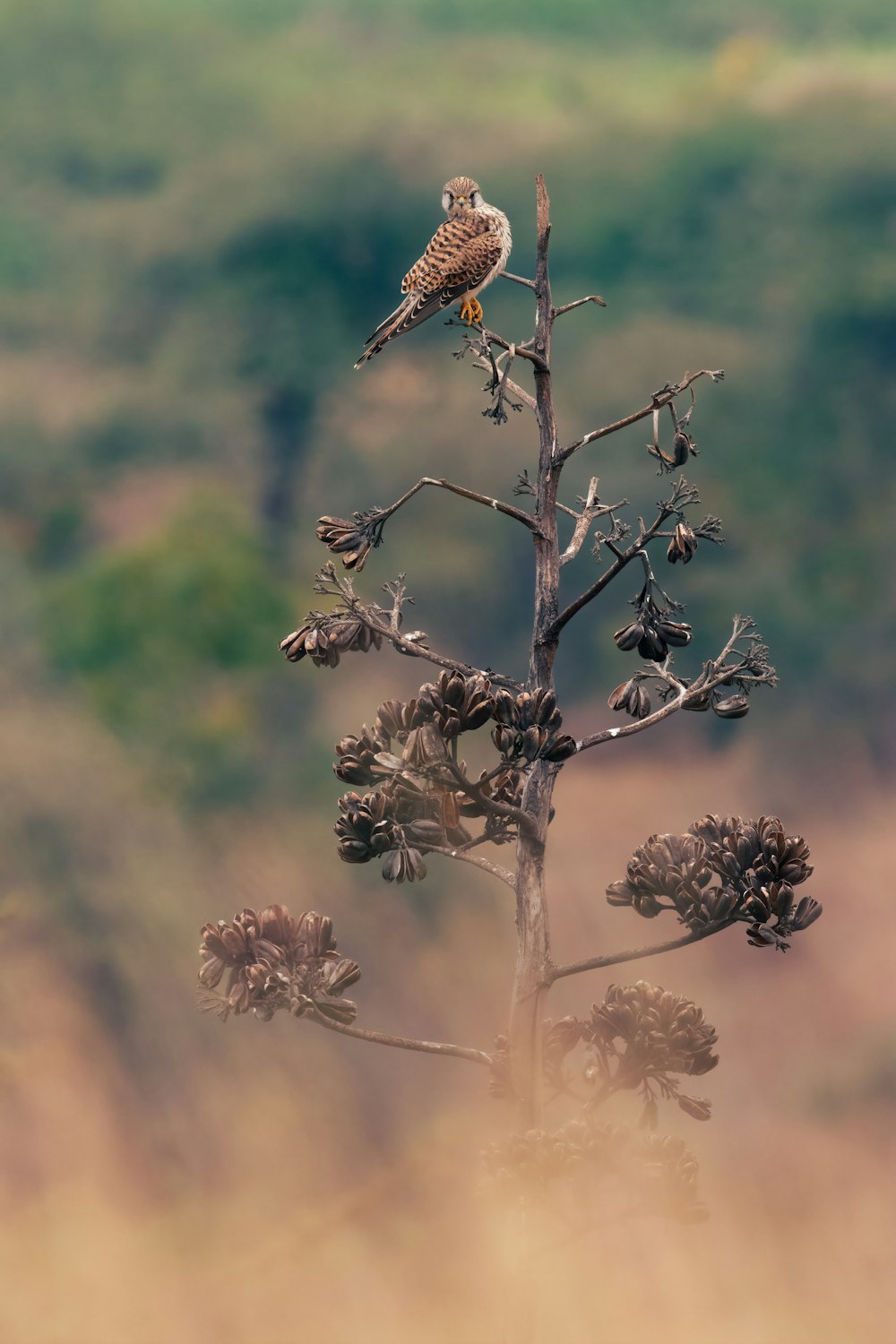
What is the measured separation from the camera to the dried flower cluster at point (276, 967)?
4.99 metres

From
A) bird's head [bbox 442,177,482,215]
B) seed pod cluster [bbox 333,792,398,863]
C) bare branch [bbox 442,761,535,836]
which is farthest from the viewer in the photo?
bird's head [bbox 442,177,482,215]

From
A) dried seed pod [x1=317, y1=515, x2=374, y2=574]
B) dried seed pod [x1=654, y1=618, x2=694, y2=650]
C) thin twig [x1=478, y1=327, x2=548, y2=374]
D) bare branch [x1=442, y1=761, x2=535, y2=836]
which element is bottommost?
bare branch [x1=442, y1=761, x2=535, y2=836]

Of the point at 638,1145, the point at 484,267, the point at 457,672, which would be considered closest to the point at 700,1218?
the point at 638,1145

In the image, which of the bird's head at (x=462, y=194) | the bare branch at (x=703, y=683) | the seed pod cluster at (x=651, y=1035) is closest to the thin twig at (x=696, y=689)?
the bare branch at (x=703, y=683)

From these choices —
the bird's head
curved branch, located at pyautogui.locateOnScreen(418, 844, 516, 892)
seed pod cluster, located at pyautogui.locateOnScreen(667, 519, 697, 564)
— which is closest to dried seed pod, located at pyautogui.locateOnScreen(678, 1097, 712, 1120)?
curved branch, located at pyautogui.locateOnScreen(418, 844, 516, 892)

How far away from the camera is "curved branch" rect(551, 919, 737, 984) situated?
5.04 meters

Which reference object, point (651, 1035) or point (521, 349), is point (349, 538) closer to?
point (521, 349)

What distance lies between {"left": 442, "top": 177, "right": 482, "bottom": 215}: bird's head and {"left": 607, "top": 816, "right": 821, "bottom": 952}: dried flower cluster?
112 inches

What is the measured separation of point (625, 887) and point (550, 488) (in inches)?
64.4

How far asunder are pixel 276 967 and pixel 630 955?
4.53 ft

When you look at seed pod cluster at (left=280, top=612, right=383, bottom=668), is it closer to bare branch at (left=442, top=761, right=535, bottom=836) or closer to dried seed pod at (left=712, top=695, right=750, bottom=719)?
bare branch at (left=442, top=761, right=535, bottom=836)

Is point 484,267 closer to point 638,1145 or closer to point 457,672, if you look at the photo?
point 457,672

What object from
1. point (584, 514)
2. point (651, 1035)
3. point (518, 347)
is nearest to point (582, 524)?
point (584, 514)

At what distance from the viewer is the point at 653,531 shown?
4.97 m
